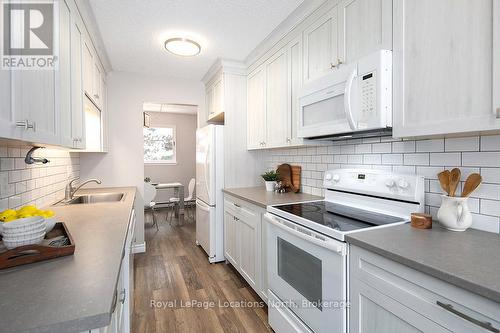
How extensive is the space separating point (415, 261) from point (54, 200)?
8.80ft

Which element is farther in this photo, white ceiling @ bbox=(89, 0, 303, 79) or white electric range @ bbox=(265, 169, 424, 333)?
white ceiling @ bbox=(89, 0, 303, 79)

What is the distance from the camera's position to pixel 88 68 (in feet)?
7.14

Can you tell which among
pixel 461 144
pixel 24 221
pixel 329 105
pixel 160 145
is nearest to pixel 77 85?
pixel 24 221

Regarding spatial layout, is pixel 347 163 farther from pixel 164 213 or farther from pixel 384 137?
pixel 164 213

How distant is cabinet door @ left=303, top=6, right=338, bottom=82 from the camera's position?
5.64ft

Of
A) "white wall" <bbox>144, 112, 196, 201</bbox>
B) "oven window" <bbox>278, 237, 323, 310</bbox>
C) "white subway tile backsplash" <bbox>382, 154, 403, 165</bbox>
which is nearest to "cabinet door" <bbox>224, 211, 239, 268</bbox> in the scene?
"oven window" <bbox>278, 237, 323, 310</bbox>

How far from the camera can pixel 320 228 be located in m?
1.33

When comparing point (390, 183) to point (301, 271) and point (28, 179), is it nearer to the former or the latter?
point (301, 271)

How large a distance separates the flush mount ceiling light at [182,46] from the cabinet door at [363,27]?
145cm

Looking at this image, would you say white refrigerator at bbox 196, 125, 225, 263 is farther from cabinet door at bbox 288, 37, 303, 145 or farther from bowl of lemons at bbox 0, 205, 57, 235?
bowl of lemons at bbox 0, 205, 57, 235

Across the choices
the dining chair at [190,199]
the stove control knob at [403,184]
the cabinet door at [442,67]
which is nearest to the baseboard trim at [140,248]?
the dining chair at [190,199]

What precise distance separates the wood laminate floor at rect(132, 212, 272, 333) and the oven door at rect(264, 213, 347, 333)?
0.37 m

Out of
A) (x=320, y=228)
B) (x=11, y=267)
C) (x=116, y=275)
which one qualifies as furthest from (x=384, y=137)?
(x=11, y=267)

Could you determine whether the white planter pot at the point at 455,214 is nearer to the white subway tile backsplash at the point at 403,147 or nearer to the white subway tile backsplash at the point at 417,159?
the white subway tile backsplash at the point at 417,159
